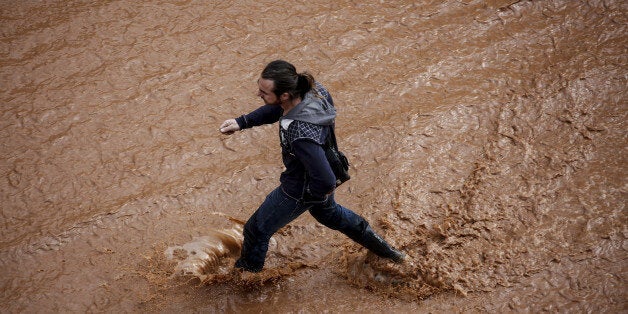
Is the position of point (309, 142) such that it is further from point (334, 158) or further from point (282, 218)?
point (282, 218)

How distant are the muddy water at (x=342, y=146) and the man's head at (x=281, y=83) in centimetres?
144

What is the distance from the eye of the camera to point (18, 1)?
577cm

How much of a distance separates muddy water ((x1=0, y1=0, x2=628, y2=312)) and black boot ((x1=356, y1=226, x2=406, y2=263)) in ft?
0.34

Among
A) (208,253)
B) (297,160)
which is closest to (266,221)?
(297,160)

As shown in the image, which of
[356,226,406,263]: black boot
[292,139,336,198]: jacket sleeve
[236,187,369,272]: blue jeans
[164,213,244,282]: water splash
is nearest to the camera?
[292,139,336,198]: jacket sleeve

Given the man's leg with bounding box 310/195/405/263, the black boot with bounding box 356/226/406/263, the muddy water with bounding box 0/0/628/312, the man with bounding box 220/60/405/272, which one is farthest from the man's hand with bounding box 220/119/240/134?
the muddy water with bounding box 0/0/628/312

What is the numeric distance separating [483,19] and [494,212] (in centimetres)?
243

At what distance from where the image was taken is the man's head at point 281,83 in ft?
7.99

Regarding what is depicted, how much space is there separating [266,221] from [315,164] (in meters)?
0.61

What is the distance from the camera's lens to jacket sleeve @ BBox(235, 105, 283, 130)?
9.27 feet

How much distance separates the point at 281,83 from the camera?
2434 millimetres

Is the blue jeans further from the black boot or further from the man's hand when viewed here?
the man's hand

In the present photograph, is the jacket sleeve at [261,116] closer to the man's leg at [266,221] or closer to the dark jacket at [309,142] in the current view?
the dark jacket at [309,142]

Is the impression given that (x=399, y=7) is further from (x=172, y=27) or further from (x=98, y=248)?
(x=98, y=248)
